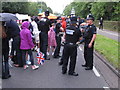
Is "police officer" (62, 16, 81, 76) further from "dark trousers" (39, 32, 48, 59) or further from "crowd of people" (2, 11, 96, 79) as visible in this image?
"dark trousers" (39, 32, 48, 59)

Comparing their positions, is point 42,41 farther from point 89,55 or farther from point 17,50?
point 89,55

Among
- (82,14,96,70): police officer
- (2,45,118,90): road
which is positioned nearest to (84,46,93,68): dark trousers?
(82,14,96,70): police officer

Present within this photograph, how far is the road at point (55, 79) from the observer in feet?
19.6

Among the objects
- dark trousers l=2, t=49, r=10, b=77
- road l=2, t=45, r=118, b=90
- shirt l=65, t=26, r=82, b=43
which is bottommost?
road l=2, t=45, r=118, b=90

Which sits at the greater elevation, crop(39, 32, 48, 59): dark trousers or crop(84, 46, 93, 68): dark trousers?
crop(39, 32, 48, 59): dark trousers

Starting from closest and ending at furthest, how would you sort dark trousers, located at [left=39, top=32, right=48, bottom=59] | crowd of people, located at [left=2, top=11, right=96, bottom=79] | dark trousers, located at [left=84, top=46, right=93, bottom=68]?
1. crowd of people, located at [left=2, top=11, right=96, bottom=79]
2. dark trousers, located at [left=84, top=46, right=93, bottom=68]
3. dark trousers, located at [left=39, top=32, right=48, bottom=59]

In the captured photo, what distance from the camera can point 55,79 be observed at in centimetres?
654

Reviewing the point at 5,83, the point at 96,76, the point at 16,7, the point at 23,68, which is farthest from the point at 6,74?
the point at 16,7

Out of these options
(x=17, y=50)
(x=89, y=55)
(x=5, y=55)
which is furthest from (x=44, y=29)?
(x=5, y=55)

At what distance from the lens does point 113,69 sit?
795 centimetres

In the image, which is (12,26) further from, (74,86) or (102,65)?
(102,65)

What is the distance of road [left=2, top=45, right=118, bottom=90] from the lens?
19.6 feet

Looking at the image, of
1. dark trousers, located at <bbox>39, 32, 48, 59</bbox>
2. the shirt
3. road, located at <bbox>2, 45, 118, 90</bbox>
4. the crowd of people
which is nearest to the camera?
road, located at <bbox>2, 45, 118, 90</bbox>

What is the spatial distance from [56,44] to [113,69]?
330 centimetres
